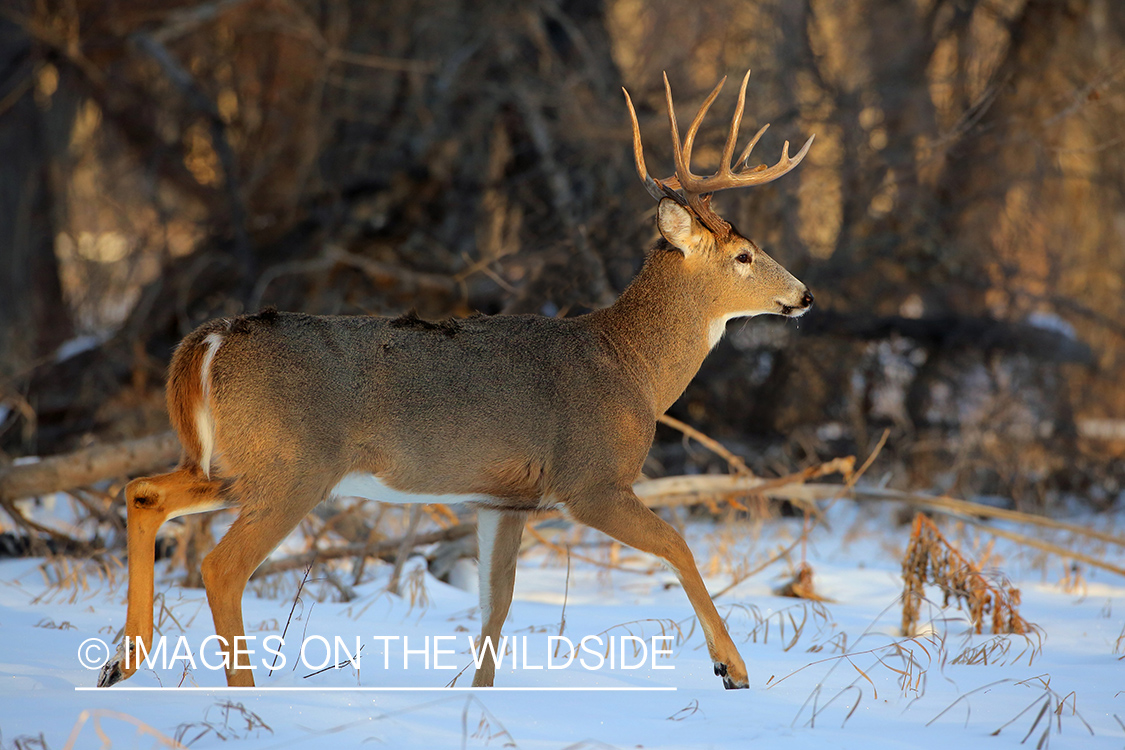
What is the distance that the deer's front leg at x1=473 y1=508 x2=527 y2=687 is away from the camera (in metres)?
4.32

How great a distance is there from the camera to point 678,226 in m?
4.71

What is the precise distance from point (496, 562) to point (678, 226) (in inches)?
61.7

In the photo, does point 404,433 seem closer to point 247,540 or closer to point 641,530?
point 247,540

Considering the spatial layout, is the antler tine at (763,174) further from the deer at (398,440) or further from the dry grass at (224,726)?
the dry grass at (224,726)

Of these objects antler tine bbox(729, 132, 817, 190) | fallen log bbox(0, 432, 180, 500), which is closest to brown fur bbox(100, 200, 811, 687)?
antler tine bbox(729, 132, 817, 190)

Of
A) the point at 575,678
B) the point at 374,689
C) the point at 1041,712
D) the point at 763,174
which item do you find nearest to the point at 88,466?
the point at 374,689

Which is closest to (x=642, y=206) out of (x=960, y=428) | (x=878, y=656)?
(x=960, y=428)

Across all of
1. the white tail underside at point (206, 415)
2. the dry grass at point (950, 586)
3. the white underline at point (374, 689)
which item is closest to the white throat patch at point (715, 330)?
the dry grass at point (950, 586)

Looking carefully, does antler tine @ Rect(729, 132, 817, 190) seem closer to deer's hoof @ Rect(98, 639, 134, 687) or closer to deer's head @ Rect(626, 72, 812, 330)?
deer's head @ Rect(626, 72, 812, 330)

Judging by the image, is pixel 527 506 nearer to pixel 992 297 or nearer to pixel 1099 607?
pixel 1099 607

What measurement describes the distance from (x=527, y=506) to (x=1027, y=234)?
30.1 feet

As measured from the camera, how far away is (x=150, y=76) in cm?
1370

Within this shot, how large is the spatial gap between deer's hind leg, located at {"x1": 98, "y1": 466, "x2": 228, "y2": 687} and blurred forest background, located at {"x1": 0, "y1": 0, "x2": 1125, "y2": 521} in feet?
14.2

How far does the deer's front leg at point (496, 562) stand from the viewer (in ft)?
14.2
